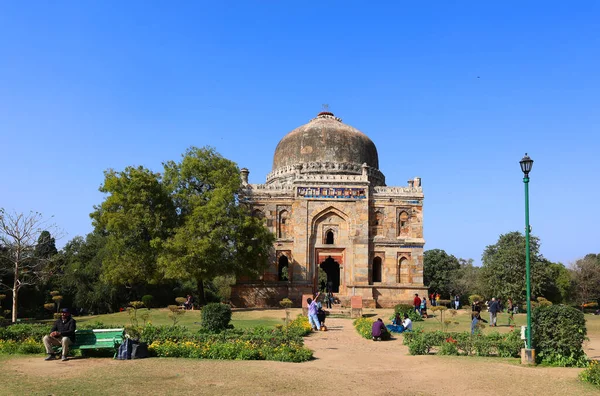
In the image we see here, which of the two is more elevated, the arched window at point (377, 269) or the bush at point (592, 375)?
the arched window at point (377, 269)

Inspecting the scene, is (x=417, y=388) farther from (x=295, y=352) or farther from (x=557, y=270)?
(x=557, y=270)

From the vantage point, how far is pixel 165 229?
97.8 ft

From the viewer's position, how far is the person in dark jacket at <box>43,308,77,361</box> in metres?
12.6

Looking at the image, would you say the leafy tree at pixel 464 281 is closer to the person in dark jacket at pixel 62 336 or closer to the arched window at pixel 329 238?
the arched window at pixel 329 238

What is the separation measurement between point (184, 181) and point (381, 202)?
12649mm

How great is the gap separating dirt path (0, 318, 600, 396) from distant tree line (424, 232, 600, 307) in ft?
82.9

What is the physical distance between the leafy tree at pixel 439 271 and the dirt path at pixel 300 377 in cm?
4201

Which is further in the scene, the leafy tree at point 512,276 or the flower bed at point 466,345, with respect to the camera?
the leafy tree at point 512,276

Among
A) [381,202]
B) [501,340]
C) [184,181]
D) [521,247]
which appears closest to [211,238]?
[184,181]

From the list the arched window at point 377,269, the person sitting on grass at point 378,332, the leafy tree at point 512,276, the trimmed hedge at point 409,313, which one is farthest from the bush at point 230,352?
the leafy tree at point 512,276

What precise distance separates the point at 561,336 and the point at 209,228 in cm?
1974

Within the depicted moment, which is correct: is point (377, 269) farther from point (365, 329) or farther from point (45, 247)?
point (45, 247)

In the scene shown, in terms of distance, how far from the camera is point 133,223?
28953 mm

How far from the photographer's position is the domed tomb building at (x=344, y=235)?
112 feet
